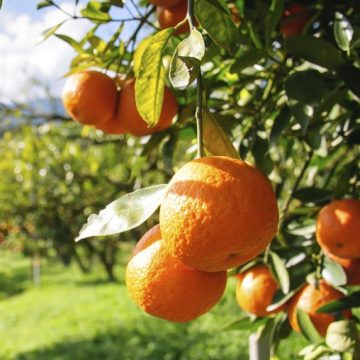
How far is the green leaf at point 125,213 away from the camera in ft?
1.65

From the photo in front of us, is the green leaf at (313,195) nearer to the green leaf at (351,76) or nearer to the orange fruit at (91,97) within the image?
the green leaf at (351,76)

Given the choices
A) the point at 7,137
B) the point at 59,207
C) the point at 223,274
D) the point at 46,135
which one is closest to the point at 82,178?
the point at 59,207

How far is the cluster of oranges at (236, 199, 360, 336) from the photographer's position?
0.78 m

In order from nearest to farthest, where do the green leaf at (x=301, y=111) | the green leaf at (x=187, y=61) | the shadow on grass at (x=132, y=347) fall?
the green leaf at (x=187, y=61) < the green leaf at (x=301, y=111) < the shadow on grass at (x=132, y=347)

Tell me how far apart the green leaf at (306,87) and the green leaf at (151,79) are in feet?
0.79

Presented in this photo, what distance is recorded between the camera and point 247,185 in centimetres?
46

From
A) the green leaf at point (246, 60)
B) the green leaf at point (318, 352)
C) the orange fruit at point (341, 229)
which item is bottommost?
the green leaf at point (318, 352)

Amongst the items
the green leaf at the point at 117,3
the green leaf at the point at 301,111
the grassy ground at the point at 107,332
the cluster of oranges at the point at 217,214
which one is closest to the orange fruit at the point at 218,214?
the cluster of oranges at the point at 217,214

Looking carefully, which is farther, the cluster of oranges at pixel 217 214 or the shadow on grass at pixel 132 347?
the shadow on grass at pixel 132 347

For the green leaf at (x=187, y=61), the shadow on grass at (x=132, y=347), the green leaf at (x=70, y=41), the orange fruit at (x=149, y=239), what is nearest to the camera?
the green leaf at (x=187, y=61)

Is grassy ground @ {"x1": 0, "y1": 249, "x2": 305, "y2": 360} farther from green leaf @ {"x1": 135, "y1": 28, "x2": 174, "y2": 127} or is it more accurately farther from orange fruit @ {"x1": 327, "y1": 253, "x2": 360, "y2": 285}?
green leaf @ {"x1": 135, "y1": 28, "x2": 174, "y2": 127}

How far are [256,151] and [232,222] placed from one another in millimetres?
480

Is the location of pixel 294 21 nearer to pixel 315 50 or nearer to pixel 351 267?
pixel 315 50

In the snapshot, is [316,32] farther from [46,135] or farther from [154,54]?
[46,135]
